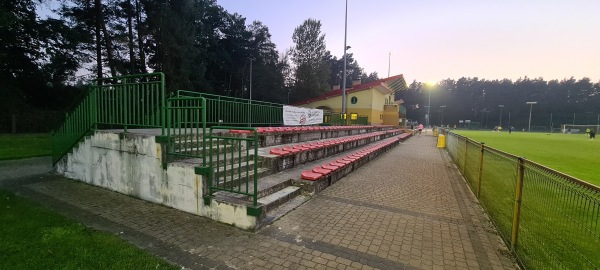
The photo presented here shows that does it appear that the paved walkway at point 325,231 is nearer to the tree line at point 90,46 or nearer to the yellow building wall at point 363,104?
the tree line at point 90,46

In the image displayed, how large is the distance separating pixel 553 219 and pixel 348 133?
1450 cm

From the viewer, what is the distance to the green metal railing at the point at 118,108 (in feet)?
16.3

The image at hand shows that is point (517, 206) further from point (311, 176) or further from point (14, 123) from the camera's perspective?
point (14, 123)

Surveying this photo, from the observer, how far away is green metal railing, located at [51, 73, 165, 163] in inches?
196

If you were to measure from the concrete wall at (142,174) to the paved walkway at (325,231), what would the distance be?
0.19 meters

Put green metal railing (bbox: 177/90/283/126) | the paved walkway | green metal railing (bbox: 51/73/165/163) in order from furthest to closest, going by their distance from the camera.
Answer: green metal railing (bbox: 177/90/283/126)
green metal railing (bbox: 51/73/165/163)
the paved walkway

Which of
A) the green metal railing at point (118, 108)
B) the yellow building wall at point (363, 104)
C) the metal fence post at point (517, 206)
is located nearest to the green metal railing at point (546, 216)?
the metal fence post at point (517, 206)

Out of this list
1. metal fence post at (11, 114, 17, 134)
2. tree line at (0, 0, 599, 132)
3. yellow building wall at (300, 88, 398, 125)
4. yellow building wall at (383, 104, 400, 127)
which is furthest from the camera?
yellow building wall at (383, 104, 400, 127)

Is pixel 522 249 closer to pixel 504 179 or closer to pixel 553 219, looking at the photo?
pixel 553 219

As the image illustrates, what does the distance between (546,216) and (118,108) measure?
24.3 feet

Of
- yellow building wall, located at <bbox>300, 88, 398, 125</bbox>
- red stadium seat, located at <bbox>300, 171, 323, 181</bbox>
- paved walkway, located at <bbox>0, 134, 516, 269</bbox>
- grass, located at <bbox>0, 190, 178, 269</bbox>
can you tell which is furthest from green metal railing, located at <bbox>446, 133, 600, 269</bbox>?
yellow building wall, located at <bbox>300, 88, 398, 125</bbox>

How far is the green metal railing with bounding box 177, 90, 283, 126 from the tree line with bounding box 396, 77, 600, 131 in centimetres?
8569

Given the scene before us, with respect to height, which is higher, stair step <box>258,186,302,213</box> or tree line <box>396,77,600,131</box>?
tree line <box>396,77,600,131</box>

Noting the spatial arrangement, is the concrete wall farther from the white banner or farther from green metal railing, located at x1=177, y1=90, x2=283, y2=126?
the white banner
